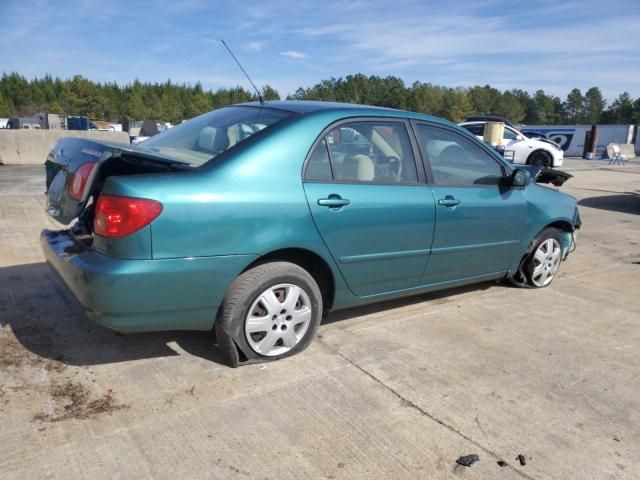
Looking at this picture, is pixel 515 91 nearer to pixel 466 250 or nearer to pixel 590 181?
pixel 590 181

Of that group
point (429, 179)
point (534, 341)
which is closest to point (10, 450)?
point (429, 179)

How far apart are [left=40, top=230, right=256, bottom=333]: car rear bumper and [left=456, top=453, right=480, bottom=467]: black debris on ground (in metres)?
Result: 1.46

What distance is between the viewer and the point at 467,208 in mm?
3994

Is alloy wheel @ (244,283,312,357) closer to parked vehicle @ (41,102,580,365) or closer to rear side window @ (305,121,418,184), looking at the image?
parked vehicle @ (41,102,580,365)

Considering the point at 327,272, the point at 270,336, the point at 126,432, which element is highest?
the point at 327,272

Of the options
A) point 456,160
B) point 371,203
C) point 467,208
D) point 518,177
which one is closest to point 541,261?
point 518,177

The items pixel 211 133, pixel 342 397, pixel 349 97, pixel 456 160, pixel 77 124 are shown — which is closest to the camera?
pixel 342 397

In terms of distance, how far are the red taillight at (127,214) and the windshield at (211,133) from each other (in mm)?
472

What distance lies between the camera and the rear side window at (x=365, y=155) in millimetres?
3303

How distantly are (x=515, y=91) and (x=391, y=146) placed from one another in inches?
5671

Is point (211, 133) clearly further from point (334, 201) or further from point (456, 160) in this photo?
point (456, 160)

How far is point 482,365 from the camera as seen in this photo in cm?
338

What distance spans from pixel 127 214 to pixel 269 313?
0.98 metres

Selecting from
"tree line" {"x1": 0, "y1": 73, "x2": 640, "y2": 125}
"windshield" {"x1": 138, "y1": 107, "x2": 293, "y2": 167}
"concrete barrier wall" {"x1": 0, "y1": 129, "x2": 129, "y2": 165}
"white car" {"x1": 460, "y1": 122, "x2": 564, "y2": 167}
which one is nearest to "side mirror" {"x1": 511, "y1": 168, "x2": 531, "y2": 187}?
"windshield" {"x1": 138, "y1": 107, "x2": 293, "y2": 167}
